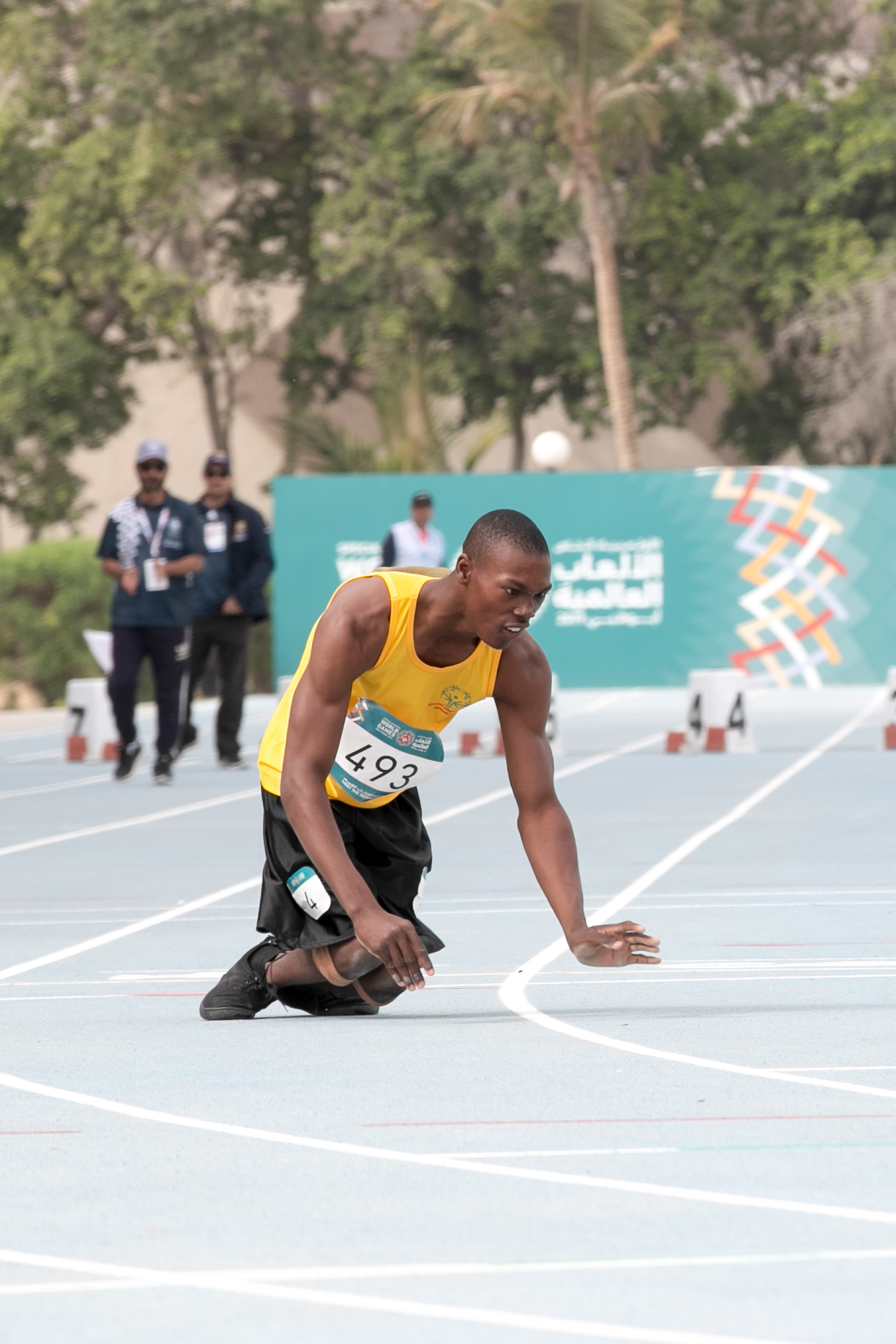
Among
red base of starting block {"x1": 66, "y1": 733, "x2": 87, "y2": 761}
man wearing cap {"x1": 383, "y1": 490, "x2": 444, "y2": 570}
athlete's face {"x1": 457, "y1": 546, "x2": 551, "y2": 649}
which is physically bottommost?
red base of starting block {"x1": 66, "y1": 733, "x2": 87, "y2": 761}

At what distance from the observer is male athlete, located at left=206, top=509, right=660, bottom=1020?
5.17 meters

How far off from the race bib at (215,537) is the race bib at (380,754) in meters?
9.32

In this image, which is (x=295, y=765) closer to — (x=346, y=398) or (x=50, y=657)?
(x=50, y=657)

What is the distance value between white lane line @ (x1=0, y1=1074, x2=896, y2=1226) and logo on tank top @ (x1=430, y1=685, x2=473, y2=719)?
1268 millimetres

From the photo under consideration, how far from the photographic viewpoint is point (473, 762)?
16.0 metres

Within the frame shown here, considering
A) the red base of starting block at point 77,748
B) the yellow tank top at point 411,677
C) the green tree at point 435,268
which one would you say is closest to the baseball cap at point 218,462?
the red base of starting block at point 77,748

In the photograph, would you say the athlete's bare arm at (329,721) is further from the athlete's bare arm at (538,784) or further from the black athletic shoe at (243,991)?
the black athletic shoe at (243,991)

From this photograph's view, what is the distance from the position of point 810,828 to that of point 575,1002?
16.8 ft

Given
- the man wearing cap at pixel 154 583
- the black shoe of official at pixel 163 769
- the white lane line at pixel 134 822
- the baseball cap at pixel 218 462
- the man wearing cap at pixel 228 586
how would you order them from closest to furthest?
the white lane line at pixel 134 822 → the man wearing cap at pixel 154 583 → the black shoe of official at pixel 163 769 → the baseball cap at pixel 218 462 → the man wearing cap at pixel 228 586

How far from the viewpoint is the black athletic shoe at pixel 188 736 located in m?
15.3

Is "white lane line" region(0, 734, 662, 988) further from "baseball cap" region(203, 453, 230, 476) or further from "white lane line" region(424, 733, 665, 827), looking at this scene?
"baseball cap" region(203, 453, 230, 476)

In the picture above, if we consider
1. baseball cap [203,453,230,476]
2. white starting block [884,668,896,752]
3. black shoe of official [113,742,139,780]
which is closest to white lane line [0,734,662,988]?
black shoe of official [113,742,139,780]

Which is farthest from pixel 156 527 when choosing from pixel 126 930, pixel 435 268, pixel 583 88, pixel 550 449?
pixel 435 268

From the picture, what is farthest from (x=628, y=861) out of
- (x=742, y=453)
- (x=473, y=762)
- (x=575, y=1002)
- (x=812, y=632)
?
(x=742, y=453)
